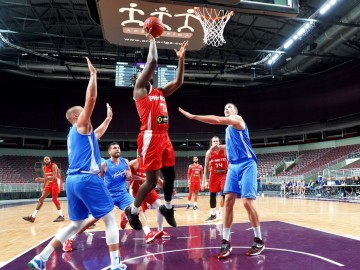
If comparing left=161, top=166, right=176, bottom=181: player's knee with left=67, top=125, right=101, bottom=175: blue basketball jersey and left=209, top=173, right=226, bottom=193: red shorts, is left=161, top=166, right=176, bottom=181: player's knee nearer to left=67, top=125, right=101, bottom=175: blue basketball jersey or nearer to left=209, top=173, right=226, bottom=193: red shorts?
left=67, top=125, right=101, bottom=175: blue basketball jersey

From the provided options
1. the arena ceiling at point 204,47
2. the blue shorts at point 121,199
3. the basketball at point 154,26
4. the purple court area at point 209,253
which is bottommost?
the purple court area at point 209,253

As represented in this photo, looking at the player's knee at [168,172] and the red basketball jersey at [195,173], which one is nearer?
the player's knee at [168,172]

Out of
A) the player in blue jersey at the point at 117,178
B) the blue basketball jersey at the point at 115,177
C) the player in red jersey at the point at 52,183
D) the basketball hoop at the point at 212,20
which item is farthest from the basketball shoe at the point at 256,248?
the player in red jersey at the point at 52,183

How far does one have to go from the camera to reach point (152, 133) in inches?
160

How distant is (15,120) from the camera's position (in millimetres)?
28266

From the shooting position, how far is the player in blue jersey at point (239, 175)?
456 cm

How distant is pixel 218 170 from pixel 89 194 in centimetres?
543

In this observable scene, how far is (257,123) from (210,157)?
78.9ft

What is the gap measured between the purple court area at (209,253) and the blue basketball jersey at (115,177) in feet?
3.17

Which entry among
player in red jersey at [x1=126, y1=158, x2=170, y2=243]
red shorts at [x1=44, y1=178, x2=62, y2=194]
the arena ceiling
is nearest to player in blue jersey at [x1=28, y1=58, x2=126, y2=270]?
player in red jersey at [x1=126, y1=158, x2=170, y2=243]

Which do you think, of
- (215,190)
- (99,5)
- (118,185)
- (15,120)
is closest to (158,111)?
(118,185)

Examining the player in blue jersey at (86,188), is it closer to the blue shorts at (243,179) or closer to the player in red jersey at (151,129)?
the player in red jersey at (151,129)

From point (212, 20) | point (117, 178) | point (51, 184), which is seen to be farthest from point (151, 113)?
point (51, 184)

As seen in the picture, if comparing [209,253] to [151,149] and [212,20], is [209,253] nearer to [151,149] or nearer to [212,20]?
[151,149]
